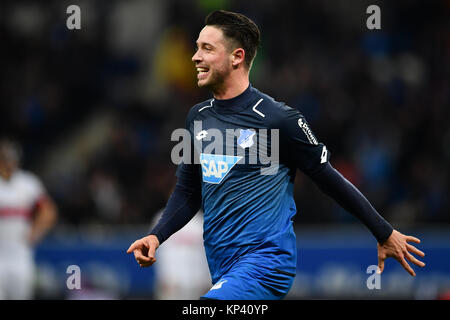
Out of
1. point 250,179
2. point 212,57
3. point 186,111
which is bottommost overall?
point 250,179

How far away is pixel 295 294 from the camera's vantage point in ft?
38.4

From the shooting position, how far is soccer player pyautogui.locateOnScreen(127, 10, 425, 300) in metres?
4.95

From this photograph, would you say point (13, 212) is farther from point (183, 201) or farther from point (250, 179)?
point (250, 179)

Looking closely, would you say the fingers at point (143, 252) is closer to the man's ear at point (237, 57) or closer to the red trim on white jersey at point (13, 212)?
the man's ear at point (237, 57)

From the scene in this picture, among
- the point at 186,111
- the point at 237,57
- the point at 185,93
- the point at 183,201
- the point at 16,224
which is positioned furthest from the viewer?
the point at 185,93

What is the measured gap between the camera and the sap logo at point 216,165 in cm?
507

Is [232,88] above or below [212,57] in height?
below

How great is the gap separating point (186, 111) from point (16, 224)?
196 inches

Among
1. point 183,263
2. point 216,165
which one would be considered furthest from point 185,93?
point 216,165

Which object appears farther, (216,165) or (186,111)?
(186,111)

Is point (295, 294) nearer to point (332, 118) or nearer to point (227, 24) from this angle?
point (332, 118)

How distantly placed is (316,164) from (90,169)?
9540mm

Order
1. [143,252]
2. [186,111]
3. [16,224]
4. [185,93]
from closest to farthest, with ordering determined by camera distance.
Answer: [143,252]
[16,224]
[186,111]
[185,93]

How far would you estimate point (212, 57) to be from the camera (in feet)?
16.7
